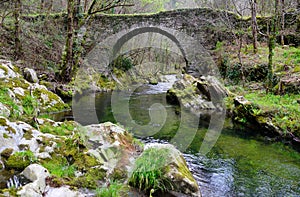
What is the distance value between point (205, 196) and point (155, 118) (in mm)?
5206

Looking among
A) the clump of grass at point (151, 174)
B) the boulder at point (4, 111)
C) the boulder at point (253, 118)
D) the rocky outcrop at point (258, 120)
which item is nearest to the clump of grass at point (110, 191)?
the clump of grass at point (151, 174)

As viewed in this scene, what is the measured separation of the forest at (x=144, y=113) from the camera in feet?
12.5

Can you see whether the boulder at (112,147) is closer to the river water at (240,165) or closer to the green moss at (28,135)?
the green moss at (28,135)

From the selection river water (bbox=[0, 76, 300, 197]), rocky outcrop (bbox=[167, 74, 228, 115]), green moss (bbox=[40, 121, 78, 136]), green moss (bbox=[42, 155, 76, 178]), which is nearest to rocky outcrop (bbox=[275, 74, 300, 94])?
rocky outcrop (bbox=[167, 74, 228, 115])

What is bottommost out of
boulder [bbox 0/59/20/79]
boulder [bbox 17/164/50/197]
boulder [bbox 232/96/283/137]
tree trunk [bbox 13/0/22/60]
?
boulder [bbox 232/96/283/137]

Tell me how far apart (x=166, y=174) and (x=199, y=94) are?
787 centimetres

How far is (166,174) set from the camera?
3902 millimetres

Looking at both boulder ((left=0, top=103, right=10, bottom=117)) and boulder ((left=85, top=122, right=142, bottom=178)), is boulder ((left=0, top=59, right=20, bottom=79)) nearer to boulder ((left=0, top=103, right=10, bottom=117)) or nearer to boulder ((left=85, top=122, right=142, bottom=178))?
boulder ((left=0, top=103, right=10, bottom=117))

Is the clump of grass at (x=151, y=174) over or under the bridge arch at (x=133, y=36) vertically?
under

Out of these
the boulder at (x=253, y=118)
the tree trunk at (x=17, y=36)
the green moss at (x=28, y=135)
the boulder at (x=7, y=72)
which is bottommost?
the boulder at (x=253, y=118)

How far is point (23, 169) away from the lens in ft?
11.2

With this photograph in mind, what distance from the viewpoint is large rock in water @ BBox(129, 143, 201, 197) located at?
12.5 ft

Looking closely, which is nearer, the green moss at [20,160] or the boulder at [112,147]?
the green moss at [20,160]

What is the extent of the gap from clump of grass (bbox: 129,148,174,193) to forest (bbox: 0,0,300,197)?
0.02m
